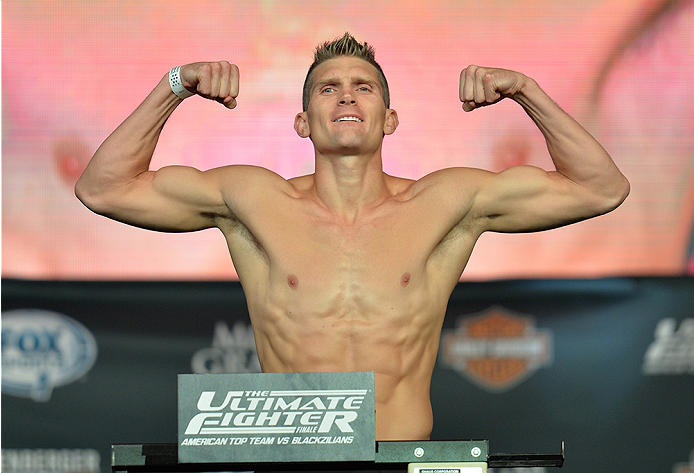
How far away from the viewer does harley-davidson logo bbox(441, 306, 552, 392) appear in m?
3.67

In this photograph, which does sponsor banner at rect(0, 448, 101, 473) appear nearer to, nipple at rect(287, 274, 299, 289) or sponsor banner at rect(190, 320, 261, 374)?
sponsor banner at rect(190, 320, 261, 374)

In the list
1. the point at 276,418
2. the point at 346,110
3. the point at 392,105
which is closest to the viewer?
the point at 276,418

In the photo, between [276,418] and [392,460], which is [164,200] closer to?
[276,418]

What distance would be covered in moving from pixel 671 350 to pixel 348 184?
1758 mm

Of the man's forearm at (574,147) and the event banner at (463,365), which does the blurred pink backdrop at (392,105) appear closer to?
the event banner at (463,365)

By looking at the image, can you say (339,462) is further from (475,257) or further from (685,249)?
(685,249)

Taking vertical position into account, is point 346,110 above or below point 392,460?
above

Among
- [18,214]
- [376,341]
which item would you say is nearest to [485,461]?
[376,341]

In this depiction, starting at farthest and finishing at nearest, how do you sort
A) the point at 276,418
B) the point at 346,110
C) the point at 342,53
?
the point at 342,53 < the point at 346,110 < the point at 276,418

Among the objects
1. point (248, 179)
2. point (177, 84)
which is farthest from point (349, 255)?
point (177, 84)

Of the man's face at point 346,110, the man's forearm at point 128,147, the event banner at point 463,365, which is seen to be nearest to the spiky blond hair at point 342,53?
the man's face at point 346,110

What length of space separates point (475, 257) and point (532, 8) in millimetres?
1083

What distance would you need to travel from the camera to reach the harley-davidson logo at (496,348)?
3666 millimetres

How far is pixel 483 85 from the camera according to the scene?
7.82ft
